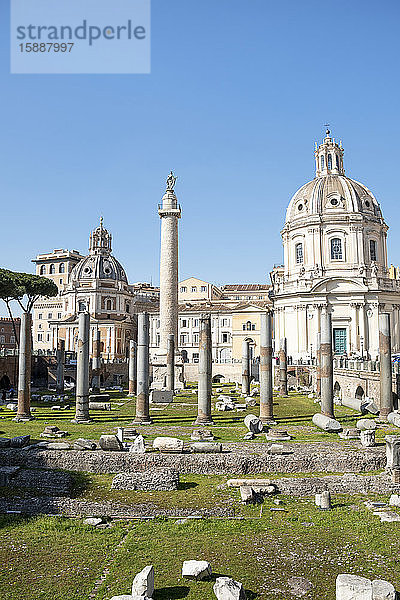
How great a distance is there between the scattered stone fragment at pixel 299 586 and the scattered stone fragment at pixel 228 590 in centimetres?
86

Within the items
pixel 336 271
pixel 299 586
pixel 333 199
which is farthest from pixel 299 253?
pixel 299 586

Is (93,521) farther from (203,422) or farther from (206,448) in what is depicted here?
(203,422)

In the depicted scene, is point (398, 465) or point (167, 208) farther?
point (167, 208)

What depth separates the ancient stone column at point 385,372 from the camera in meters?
23.2

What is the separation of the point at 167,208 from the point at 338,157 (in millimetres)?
23706

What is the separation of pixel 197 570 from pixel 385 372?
17591mm

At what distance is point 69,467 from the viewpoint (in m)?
14.6

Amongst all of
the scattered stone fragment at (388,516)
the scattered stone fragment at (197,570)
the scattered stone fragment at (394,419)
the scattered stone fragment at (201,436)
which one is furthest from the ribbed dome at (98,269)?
the scattered stone fragment at (197,570)

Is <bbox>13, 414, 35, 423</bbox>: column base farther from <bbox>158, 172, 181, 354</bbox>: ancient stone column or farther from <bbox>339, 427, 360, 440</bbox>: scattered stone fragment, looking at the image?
<bbox>158, 172, 181, 354</bbox>: ancient stone column

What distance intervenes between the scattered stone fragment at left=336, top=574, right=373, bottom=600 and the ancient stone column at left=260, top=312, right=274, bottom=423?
15.9 meters

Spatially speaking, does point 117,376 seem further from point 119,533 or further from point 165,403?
point 119,533

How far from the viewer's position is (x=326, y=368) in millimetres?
25719

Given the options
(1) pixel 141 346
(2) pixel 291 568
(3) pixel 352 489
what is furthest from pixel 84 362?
(2) pixel 291 568

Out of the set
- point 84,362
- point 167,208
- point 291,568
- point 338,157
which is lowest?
point 291,568
